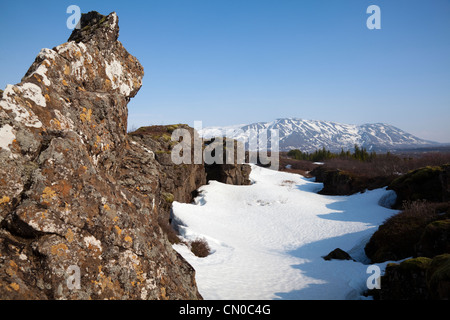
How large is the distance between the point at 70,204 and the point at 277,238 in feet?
70.9

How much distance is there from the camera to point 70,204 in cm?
330

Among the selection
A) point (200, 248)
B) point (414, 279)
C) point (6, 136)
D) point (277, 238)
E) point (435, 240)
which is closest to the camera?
point (6, 136)

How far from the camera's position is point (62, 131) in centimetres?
379

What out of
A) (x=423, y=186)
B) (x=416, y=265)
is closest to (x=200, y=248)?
(x=416, y=265)

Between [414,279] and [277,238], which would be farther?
[277,238]

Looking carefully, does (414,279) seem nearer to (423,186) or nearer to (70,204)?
(70,204)

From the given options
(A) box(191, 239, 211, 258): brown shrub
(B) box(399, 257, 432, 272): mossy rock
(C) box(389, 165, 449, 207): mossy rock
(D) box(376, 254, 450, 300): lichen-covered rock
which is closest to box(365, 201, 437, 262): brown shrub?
(D) box(376, 254, 450, 300): lichen-covered rock

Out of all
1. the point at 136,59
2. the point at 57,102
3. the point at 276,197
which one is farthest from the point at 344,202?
the point at 57,102

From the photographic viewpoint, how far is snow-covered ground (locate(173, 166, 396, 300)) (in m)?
12.3

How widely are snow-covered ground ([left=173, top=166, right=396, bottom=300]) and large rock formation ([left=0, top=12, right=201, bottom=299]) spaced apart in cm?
750

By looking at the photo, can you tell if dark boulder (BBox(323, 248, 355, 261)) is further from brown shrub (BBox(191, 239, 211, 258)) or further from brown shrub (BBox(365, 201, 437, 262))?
brown shrub (BBox(191, 239, 211, 258))

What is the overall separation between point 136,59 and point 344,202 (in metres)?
31.7
